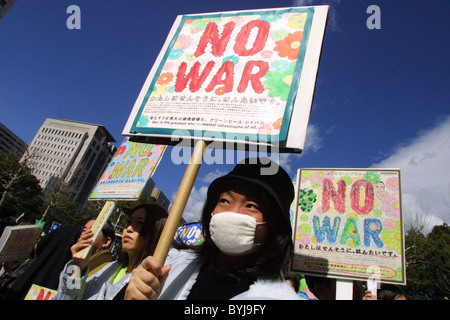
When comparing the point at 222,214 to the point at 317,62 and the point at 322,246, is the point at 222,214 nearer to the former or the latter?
the point at 317,62

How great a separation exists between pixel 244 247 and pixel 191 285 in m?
0.36

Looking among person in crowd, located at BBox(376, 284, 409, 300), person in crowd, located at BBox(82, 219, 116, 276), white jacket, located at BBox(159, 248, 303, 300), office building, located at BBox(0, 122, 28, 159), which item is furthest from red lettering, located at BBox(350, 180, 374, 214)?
office building, located at BBox(0, 122, 28, 159)

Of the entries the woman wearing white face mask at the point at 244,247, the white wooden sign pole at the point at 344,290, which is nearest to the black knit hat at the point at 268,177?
the woman wearing white face mask at the point at 244,247

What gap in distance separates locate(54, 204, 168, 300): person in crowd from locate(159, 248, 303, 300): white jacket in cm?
78

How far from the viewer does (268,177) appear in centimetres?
163

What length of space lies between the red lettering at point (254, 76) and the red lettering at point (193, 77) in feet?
0.91

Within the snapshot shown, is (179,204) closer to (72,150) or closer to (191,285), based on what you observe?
(191,285)

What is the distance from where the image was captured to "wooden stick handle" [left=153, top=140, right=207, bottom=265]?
1.10 meters

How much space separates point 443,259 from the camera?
→ 16906mm

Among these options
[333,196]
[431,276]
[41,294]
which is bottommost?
[41,294]

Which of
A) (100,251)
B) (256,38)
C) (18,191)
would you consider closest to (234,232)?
(256,38)

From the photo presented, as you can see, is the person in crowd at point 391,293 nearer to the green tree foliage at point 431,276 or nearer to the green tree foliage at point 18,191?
the green tree foliage at point 431,276

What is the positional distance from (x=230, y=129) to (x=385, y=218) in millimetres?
2311
